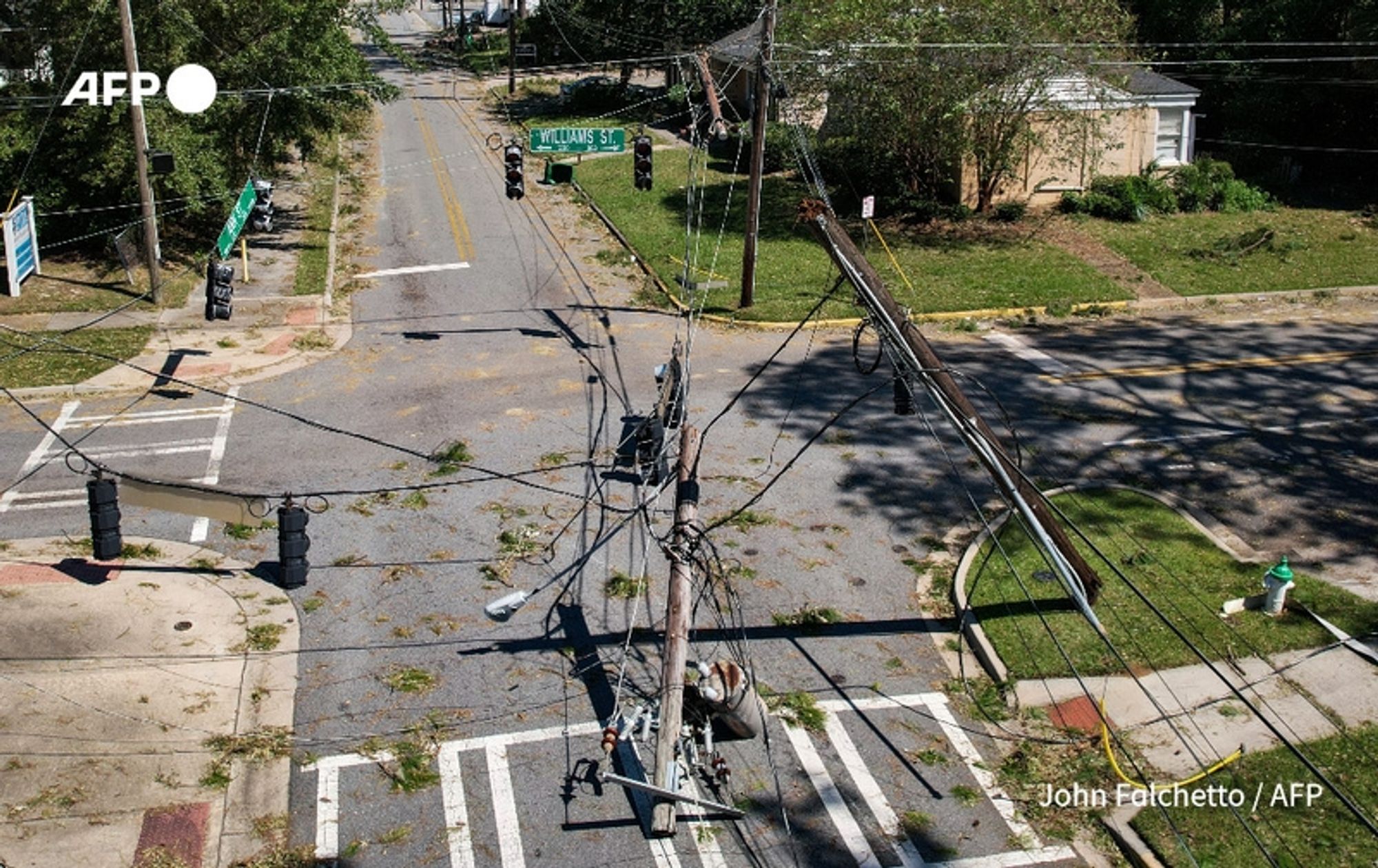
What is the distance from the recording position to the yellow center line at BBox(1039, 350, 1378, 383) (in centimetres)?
2509

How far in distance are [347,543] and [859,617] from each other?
7254mm

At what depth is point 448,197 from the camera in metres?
41.2

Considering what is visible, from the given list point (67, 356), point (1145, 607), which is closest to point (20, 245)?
point (67, 356)

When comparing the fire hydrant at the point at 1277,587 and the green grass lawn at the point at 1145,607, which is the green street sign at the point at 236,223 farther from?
the fire hydrant at the point at 1277,587

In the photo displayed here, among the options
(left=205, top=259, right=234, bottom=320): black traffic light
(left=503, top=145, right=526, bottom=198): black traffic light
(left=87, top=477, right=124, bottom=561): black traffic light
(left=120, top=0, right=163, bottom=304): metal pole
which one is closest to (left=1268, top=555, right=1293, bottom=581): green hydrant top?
(left=87, top=477, right=124, bottom=561): black traffic light

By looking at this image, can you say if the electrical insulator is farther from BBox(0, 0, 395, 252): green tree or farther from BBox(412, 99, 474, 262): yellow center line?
BBox(412, 99, 474, 262): yellow center line

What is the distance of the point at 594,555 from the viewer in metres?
17.7

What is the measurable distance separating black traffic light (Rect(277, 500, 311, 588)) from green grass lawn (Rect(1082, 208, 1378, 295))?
23.3 metres

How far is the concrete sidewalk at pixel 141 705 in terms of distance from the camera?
40.2 feet

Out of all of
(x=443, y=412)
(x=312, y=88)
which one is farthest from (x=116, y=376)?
(x=312, y=88)

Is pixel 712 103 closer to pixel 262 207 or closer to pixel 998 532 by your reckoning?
pixel 262 207

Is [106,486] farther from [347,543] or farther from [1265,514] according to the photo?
[1265,514]

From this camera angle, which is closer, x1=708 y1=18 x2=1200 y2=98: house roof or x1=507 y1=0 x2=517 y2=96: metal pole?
x1=708 y1=18 x2=1200 y2=98: house roof

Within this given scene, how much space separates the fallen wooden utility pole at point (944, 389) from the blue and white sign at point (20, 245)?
22.0m
